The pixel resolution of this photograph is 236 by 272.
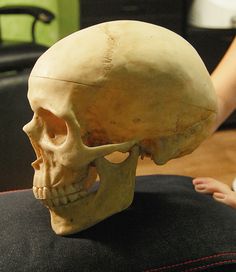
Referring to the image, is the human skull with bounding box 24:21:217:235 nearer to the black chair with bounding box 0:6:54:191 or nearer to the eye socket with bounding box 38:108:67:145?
the eye socket with bounding box 38:108:67:145

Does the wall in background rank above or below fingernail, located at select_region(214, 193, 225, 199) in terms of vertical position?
below

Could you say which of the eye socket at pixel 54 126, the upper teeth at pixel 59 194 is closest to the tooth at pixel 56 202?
the upper teeth at pixel 59 194

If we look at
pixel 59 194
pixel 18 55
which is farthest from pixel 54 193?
pixel 18 55

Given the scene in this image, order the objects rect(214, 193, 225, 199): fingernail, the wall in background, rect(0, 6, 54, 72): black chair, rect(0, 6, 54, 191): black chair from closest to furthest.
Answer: rect(214, 193, 225, 199): fingernail, rect(0, 6, 54, 191): black chair, rect(0, 6, 54, 72): black chair, the wall in background

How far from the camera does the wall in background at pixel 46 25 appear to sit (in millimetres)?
2686

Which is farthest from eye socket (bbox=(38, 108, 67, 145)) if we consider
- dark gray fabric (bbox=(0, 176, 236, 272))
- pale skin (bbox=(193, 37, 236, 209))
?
pale skin (bbox=(193, 37, 236, 209))

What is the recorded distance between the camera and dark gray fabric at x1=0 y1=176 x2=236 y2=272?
0.91 meters

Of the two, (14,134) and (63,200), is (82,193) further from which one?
(14,134)

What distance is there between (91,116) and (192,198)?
0.41 m

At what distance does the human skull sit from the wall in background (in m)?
1.88

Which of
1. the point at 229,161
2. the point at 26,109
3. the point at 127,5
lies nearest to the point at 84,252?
the point at 26,109

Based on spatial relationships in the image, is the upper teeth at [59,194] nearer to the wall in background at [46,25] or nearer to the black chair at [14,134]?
the black chair at [14,134]

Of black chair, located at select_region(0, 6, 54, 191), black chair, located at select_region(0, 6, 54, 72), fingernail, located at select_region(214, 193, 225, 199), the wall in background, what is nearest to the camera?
fingernail, located at select_region(214, 193, 225, 199)

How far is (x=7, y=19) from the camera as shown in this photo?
2.68 meters
